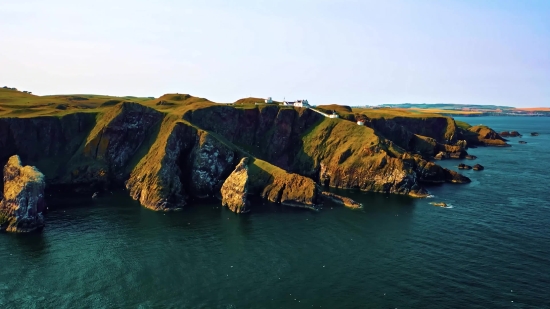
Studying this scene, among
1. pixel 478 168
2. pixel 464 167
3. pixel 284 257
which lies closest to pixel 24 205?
pixel 284 257

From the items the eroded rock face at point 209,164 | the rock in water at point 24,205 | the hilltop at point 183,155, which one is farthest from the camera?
the eroded rock face at point 209,164

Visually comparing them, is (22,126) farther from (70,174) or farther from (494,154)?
(494,154)

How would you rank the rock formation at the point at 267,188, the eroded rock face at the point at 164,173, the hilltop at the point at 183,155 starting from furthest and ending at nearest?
the hilltop at the point at 183,155, the eroded rock face at the point at 164,173, the rock formation at the point at 267,188

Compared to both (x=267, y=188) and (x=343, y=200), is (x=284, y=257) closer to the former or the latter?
(x=343, y=200)

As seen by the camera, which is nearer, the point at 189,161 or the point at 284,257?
the point at 284,257

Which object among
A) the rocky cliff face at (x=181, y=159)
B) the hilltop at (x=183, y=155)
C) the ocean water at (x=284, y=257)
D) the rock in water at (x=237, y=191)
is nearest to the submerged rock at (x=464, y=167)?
the hilltop at (x=183, y=155)

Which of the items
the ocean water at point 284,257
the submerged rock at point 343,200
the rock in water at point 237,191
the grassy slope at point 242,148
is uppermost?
the grassy slope at point 242,148

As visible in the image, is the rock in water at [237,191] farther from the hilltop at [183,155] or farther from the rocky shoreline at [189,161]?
the hilltop at [183,155]
